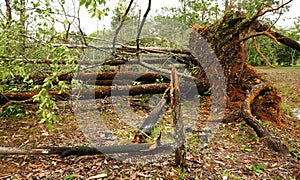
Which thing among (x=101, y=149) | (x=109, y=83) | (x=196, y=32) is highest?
(x=196, y=32)

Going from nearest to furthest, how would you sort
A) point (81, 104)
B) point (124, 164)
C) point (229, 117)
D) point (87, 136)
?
point (124, 164) → point (87, 136) → point (229, 117) → point (81, 104)

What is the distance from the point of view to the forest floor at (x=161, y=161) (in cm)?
234

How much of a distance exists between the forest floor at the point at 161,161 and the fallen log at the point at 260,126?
85 mm

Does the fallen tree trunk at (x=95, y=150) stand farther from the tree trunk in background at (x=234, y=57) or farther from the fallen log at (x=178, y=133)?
the tree trunk in background at (x=234, y=57)

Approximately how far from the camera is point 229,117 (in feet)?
13.0

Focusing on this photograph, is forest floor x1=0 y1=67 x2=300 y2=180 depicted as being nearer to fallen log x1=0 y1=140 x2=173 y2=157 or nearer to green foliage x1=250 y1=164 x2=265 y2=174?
green foliage x1=250 y1=164 x2=265 y2=174

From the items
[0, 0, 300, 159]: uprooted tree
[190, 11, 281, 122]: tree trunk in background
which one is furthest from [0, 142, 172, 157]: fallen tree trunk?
[190, 11, 281, 122]: tree trunk in background

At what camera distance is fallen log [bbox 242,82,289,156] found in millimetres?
2959

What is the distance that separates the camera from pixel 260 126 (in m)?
3.32

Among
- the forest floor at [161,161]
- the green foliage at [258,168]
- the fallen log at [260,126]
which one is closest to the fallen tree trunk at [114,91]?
the forest floor at [161,161]

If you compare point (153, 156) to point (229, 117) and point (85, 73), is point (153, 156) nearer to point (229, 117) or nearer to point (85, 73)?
point (229, 117)

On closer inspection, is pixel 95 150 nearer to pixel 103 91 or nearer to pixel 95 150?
pixel 95 150

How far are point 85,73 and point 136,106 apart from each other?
1.22 meters

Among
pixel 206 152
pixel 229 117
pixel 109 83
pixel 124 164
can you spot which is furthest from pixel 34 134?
pixel 229 117
